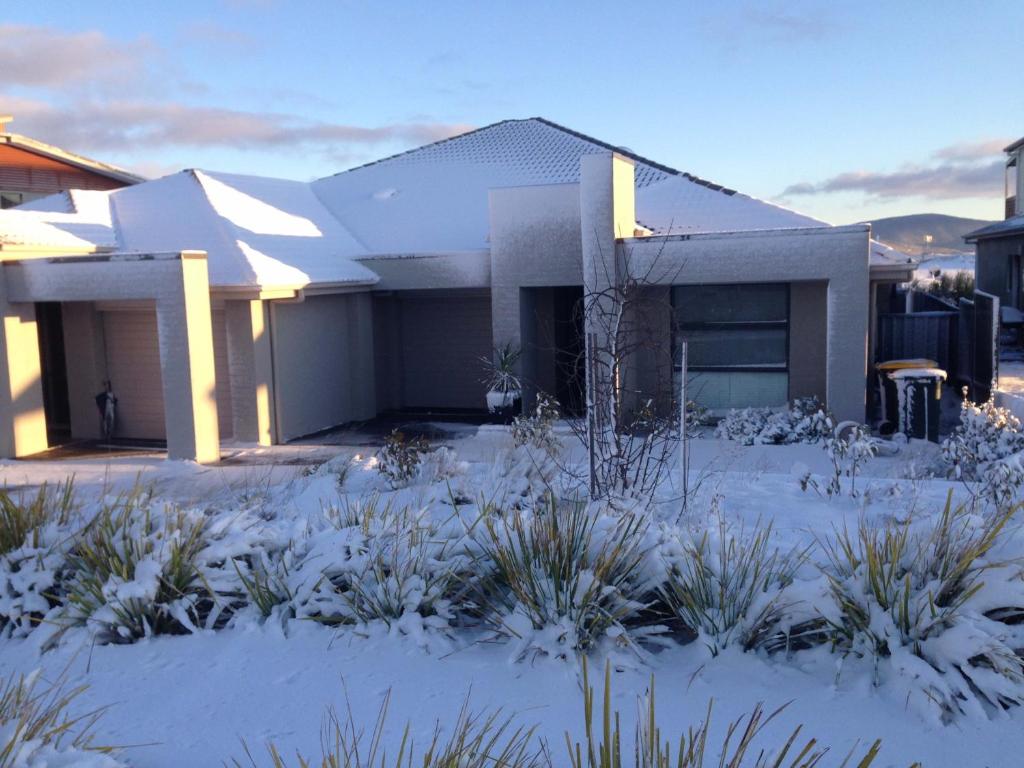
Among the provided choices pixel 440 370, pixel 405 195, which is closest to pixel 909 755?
pixel 440 370

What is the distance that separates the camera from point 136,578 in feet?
18.7

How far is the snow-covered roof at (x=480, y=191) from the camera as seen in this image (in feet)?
60.1

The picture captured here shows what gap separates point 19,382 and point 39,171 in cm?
986

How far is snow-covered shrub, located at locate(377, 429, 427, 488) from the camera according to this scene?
30.6 ft

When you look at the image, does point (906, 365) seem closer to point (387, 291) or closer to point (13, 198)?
point (387, 291)

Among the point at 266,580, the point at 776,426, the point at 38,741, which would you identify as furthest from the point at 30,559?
the point at 776,426

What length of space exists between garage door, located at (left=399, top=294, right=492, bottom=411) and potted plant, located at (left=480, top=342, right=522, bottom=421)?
2.74m

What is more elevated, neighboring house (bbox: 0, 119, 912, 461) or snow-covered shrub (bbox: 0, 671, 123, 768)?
neighboring house (bbox: 0, 119, 912, 461)

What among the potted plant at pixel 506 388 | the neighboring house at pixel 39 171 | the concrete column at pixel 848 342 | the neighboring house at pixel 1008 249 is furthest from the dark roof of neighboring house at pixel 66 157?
the neighboring house at pixel 1008 249

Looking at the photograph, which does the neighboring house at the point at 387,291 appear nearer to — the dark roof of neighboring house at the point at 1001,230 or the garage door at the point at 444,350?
the garage door at the point at 444,350

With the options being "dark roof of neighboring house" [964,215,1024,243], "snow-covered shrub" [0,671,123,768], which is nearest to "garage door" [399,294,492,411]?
"snow-covered shrub" [0,671,123,768]

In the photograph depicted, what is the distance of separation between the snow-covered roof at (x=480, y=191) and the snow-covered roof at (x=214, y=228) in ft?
4.03

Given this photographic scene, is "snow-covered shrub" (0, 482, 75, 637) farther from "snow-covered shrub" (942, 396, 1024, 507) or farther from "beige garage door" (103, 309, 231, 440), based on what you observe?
"beige garage door" (103, 309, 231, 440)

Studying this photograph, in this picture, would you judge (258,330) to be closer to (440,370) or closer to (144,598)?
(440,370)
